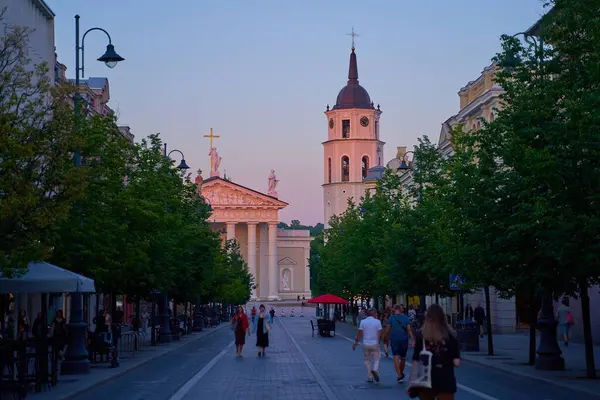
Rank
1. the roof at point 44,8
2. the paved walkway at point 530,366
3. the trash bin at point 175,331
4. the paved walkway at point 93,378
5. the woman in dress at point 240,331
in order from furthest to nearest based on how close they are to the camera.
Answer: the trash bin at point 175,331
the roof at point 44,8
the woman in dress at point 240,331
the paved walkway at point 530,366
the paved walkway at point 93,378

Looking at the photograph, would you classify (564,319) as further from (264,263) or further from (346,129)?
(264,263)

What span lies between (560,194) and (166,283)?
73.1 ft

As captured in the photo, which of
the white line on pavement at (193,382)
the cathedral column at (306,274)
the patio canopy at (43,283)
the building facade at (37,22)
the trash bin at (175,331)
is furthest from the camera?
the cathedral column at (306,274)

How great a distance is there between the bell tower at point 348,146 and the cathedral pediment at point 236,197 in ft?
27.6

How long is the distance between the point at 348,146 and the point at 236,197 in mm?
17696

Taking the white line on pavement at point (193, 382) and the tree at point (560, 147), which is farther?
the tree at point (560, 147)

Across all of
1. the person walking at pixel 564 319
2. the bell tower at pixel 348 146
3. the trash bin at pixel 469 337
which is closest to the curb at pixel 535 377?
the trash bin at pixel 469 337

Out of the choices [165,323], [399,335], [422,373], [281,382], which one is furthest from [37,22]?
[422,373]

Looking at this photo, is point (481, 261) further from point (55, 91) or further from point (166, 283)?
point (166, 283)

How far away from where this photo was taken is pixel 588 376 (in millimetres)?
25219

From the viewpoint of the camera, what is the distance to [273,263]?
170 metres

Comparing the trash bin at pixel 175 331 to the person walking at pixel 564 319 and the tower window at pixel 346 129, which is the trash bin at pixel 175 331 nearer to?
the person walking at pixel 564 319

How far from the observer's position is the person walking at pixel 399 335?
24938 mm

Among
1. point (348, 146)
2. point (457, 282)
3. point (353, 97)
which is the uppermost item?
point (353, 97)
